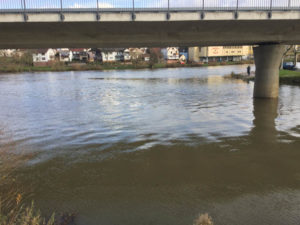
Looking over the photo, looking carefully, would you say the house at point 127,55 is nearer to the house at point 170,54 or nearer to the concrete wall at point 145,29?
the house at point 170,54

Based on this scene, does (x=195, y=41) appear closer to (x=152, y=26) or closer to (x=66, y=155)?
(x=152, y=26)

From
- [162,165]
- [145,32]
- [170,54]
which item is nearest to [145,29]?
[145,32]

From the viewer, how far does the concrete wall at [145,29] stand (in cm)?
1319

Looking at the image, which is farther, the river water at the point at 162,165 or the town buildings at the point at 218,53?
the town buildings at the point at 218,53

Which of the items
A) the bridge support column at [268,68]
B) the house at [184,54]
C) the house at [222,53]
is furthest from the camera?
the house at [184,54]

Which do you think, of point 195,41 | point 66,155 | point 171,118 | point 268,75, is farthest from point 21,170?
point 268,75

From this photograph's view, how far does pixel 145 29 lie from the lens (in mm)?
15531

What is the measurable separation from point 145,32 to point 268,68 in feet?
34.5

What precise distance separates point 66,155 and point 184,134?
17.2 ft

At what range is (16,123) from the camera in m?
14.7

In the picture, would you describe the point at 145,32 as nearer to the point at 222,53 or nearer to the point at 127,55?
the point at 127,55

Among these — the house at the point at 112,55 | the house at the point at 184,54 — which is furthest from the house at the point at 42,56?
the house at the point at 184,54

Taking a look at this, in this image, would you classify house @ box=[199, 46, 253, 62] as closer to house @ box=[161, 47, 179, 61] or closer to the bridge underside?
house @ box=[161, 47, 179, 61]

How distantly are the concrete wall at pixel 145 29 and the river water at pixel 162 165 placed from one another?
496cm
